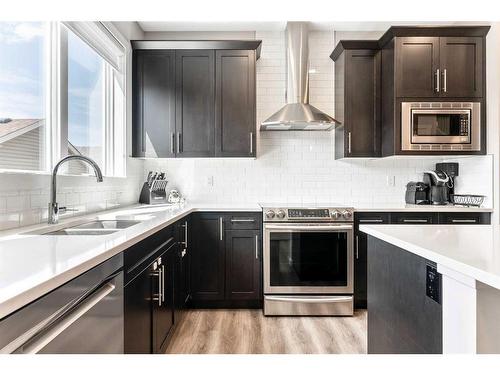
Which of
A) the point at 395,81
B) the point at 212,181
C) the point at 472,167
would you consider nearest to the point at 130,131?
the point at 212,181

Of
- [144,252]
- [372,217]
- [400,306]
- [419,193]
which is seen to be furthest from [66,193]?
[419,193]

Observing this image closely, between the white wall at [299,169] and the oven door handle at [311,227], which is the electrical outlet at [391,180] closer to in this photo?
the white wall at [299,169]

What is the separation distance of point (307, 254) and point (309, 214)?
0.36 meters

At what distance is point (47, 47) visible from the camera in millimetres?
2135

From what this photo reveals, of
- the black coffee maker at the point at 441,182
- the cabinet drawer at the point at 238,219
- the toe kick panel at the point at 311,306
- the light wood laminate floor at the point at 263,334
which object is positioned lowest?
the light wood laminate floor at the point at 263,334

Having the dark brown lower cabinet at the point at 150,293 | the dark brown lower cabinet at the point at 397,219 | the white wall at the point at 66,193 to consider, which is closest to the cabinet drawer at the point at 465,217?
the dark brown lower cabinet at the point at 397,219

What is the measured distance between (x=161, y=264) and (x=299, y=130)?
7.54 feet

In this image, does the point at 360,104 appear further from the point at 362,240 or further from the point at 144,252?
the point at 144,252

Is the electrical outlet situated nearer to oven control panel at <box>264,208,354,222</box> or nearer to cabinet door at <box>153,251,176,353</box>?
oven control panel at <box>264,208,354,222</box>

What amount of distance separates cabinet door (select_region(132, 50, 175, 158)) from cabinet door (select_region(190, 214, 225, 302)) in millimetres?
807

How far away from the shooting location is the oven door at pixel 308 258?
319cm

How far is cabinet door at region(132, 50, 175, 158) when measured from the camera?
351 centimetres

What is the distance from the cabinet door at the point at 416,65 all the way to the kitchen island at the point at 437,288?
6.46 ft
